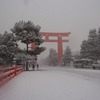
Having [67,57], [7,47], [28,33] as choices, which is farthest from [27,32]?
[67,57]

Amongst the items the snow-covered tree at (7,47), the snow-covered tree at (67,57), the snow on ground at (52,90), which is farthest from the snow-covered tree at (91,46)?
the snow on ground at (52,90)

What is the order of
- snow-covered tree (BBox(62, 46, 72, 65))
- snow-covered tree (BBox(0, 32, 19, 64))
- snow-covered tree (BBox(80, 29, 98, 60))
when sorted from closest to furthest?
snow-covered tree (BBox(0, 32, 19, 64)) → snow-covered tree (BBox(80, 29, 98, 60)) → snow-covered tree (BBox(62, 46, 72, 65))

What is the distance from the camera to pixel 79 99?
7.52 metres

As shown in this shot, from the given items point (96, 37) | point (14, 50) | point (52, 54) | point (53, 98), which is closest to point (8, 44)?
point (14, 50)

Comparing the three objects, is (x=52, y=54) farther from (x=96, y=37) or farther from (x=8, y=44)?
(x=8, y=44)

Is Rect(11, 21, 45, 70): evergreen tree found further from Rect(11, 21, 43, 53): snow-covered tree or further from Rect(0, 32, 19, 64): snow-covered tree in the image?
Rect(0, 32, 19, 64): snow-covered tree

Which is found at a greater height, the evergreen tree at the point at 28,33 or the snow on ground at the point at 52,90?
the evergreen tree at the point at 28,33

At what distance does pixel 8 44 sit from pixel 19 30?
3886mm

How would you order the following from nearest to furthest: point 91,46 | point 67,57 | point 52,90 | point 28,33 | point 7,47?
1. point 52,90
2. point 7,47
3. point 28,33
4. point 91,46
5. point 67,57

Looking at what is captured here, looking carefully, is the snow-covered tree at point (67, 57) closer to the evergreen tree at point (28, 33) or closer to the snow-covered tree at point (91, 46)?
the snow-covered tree at point (91, 46)

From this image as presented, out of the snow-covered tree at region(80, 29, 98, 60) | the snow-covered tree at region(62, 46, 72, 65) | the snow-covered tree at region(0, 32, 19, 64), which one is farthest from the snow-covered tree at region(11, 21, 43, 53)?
the snow-covered tree at region(62, 46, 72, 65)

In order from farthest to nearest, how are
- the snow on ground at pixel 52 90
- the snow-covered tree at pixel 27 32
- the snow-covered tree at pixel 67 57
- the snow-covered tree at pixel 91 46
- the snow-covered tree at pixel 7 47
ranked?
the snow-covered tree at pixel 67 57 < the snow-covered tree at pixel 91 46 < the snow-covered tree at pixel 27 32 < the snow-covered tree at pixel 7 47 < the snow on ground at pixel 52 90

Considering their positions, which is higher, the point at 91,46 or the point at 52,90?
the point at 91,46

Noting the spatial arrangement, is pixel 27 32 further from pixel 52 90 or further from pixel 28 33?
pixel 52 90
